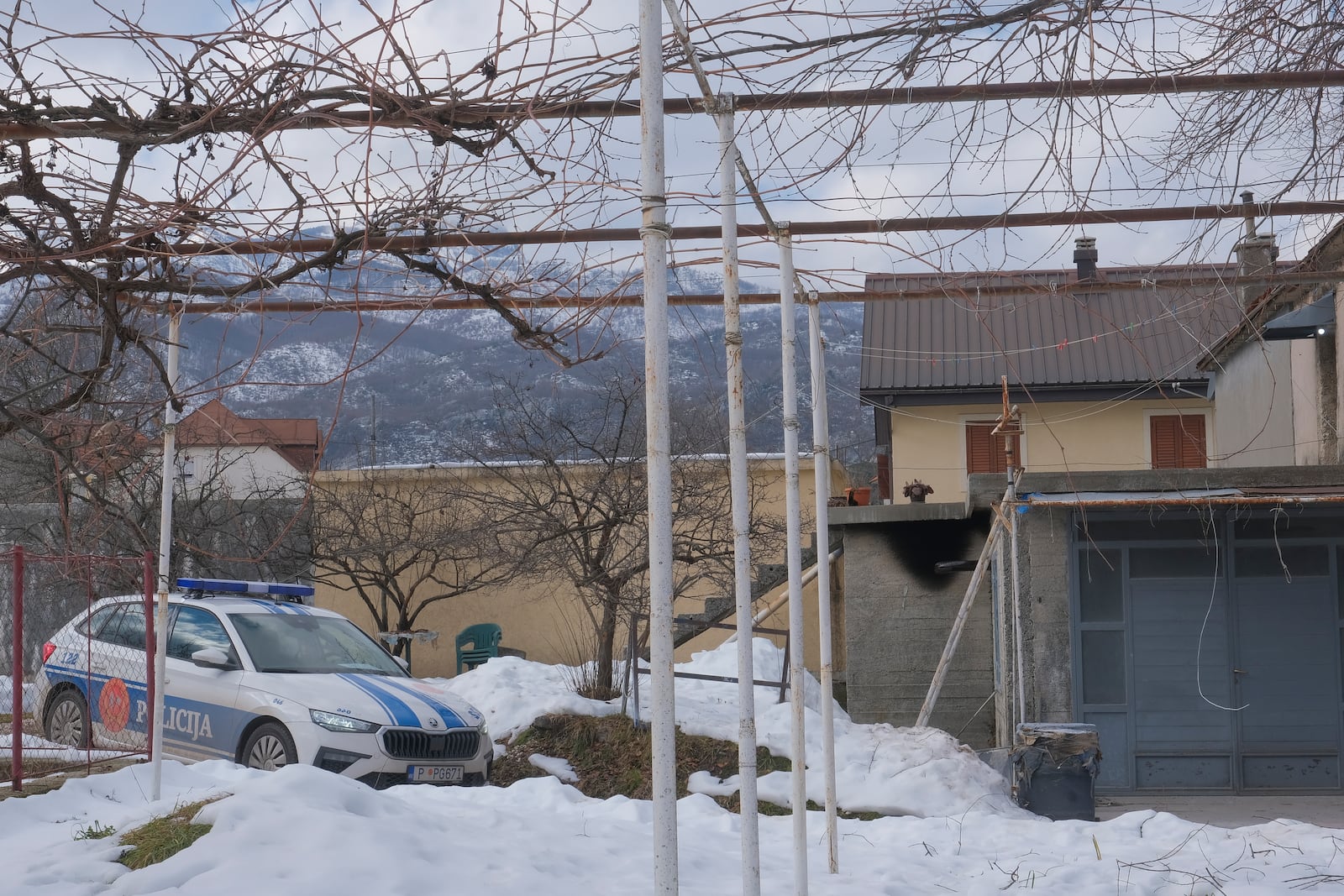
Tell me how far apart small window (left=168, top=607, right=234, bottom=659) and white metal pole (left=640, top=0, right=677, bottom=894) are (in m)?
7.50

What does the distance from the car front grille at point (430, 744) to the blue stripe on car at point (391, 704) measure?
0.09 meters

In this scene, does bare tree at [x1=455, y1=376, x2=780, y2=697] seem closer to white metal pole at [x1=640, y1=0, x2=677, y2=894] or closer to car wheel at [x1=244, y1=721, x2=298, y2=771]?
car wheel at [x1=244, y1=721, x2=298, y2=771]

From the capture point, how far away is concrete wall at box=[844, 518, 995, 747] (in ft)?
43.4

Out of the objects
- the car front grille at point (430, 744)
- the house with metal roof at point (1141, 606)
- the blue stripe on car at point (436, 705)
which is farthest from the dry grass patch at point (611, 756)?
the house with metal roof at point (1141, 606)

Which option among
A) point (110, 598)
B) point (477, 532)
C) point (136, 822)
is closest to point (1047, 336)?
point (477, 532)

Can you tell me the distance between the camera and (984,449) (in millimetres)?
20391

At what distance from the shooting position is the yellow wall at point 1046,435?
2030 cm

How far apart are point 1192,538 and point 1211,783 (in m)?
2.43

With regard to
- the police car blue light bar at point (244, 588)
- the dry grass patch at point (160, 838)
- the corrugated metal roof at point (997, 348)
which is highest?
the corrugated metal roof at point (997, 348)

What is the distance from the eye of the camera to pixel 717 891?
631 centimetres

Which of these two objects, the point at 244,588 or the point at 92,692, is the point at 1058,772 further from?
Answer: the point at 92,692

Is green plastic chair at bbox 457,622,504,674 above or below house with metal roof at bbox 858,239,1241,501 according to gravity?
below

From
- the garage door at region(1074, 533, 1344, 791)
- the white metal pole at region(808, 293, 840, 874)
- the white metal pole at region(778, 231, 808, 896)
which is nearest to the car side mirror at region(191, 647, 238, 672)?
the white metal pole at region(808, 293, 840, 874)

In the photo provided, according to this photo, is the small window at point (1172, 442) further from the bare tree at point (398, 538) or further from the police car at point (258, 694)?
the police car at point (258, 694)
